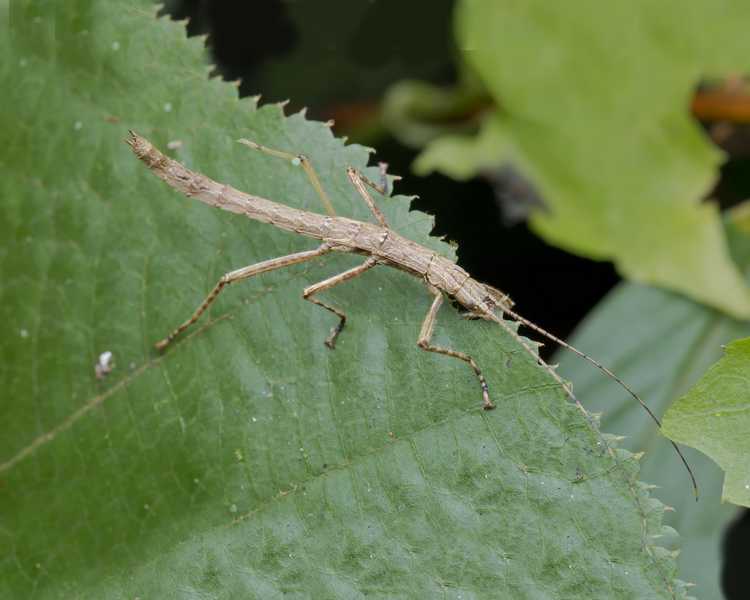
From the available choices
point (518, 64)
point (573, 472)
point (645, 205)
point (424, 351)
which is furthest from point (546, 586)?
point (518, 64)

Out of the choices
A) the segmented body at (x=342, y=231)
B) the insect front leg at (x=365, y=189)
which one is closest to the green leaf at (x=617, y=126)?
the segmented body at (x=342, y=231)

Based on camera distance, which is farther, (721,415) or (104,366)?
(104,366)

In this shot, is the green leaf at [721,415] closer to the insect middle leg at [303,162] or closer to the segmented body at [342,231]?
the segmented body at [342,231]

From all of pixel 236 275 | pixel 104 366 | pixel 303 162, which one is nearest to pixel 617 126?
pixel 303 162

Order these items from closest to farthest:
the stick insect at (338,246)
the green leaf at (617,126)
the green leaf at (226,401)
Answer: the green leaf at (226,401) < the stick insect at (338,246) < the green leaf at (617,126)

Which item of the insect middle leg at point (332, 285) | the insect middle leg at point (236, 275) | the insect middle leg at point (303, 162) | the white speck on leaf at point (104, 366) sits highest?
the insect middle leg at point (303, 162)

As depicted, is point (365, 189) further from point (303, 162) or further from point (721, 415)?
point (721, 415)

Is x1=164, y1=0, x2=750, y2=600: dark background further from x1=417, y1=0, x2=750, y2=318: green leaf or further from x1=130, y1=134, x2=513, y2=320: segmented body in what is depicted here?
x1=130, y1=134, x2=513, y2=320: segmented body
